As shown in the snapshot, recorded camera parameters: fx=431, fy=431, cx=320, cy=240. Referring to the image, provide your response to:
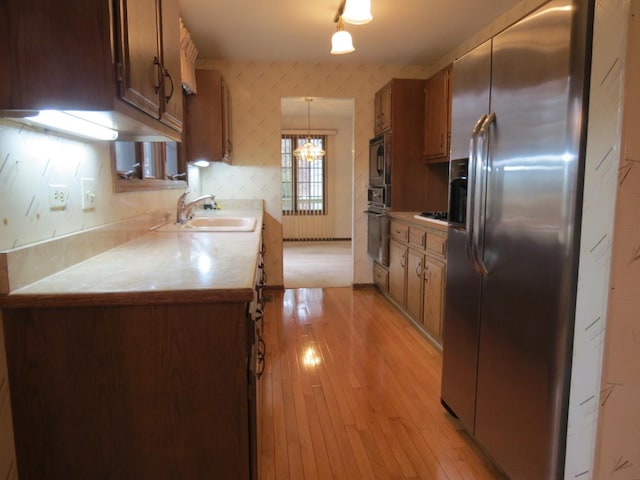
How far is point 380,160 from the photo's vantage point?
437cm

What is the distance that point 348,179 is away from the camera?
8594 mm

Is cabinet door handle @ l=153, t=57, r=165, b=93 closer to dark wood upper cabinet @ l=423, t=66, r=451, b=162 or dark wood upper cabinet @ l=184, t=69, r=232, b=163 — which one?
dark wood upper cabinet @ l=184, t=69, r=232, b=163

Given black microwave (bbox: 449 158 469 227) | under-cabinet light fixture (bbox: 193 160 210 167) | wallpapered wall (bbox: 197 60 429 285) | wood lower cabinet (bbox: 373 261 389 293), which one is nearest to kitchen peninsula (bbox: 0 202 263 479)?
black microwave (bbox: 449 158 469 227)

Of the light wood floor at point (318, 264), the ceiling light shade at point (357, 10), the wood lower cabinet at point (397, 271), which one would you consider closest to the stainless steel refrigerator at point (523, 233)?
the ceiling light shade at point (357, 10)

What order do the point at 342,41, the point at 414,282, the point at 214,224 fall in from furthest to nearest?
the point at 414,282
the point at 214,224
the point at 342,41

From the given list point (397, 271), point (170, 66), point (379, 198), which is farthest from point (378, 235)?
point (170, 66)

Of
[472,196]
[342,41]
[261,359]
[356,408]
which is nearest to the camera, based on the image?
[472,196]

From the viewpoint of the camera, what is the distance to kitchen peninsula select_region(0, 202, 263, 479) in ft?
3.65

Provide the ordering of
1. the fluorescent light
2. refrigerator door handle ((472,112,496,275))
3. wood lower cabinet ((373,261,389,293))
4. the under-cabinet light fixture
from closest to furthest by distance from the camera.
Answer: the fluorescent light → refrigerator door handle ((472,112,496,275)) → the under-cabinet light fixture → wood lower cabinet ((373,261,389,293))

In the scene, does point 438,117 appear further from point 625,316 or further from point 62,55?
point 62,55

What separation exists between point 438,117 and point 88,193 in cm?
298

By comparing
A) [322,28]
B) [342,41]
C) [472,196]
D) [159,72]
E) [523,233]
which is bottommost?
[523,233]

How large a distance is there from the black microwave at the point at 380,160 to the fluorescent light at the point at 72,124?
2858 mm

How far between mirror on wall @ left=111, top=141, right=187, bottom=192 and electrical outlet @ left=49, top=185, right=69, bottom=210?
1.64 feet
